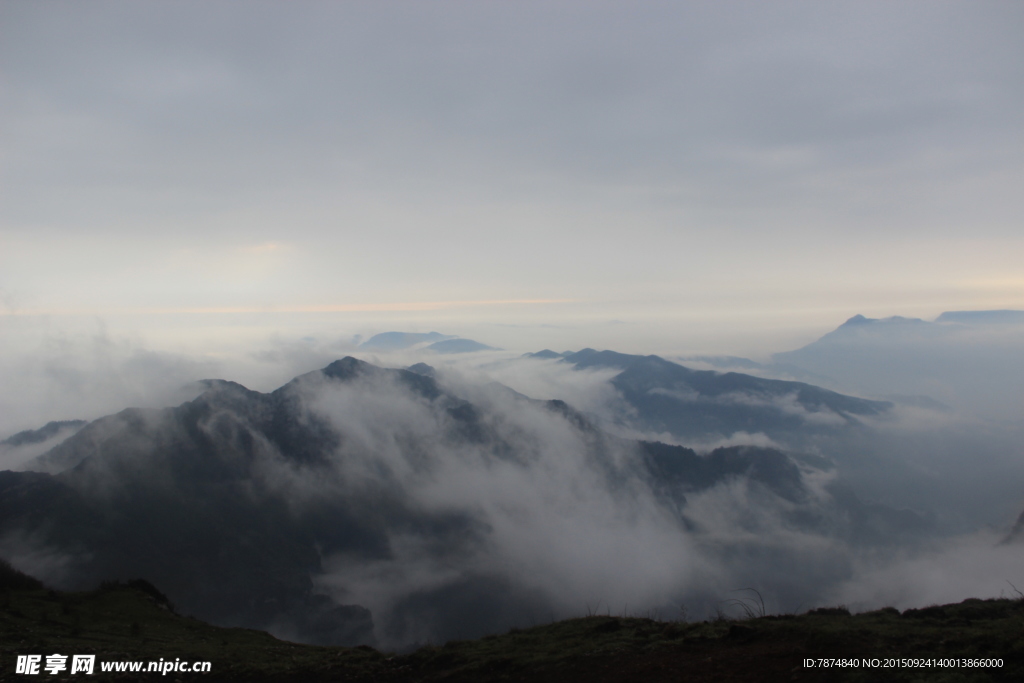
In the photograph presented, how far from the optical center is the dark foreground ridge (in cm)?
1327

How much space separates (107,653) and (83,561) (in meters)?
226

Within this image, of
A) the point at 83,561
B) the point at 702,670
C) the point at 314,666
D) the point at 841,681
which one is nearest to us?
the point at 841,681

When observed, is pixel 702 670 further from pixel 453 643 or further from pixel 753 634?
pixel 453 643

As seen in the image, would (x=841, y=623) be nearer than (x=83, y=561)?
Yes

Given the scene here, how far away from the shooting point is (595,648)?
714 inches

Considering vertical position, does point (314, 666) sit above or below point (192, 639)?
above

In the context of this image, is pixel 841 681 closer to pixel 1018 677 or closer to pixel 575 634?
pixel 1018 677

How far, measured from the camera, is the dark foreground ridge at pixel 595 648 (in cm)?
1327

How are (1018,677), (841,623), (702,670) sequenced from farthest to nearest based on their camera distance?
(841,623)
(702,670)
(1018,677)

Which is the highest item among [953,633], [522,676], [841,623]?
[953,633]

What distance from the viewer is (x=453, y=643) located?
71.8 feet

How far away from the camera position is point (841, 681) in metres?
12.0

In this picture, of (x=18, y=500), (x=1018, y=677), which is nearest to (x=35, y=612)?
(x=1018, y=677)

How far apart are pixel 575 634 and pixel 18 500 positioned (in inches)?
10915
